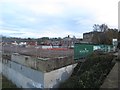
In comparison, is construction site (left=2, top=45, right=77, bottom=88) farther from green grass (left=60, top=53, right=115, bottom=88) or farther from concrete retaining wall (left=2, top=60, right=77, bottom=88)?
green grass (left=60, top=53, right=115, bottom=88)

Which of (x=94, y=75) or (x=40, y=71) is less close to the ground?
(x=40, y=71)

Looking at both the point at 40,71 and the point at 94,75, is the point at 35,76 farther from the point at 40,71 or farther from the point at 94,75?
the point at 94,75

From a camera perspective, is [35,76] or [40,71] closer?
[40,71]

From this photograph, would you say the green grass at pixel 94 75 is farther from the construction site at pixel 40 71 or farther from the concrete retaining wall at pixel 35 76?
the construction site at pixel 40 71

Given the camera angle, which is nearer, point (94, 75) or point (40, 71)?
point (94, 75)

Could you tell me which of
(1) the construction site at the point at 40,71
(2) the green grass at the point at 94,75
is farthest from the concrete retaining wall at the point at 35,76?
(2) the green grass at the point at 94,75

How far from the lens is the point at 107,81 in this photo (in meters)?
8.12

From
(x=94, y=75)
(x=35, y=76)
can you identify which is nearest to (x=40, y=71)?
(x=35, y=76)

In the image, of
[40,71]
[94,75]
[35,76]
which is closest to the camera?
[94,75]

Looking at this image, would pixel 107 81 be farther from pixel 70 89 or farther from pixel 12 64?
pixel 12 64

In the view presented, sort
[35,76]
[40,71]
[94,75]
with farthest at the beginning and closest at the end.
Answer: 1. [35,76]
2. [40,71]
3. [94,75]

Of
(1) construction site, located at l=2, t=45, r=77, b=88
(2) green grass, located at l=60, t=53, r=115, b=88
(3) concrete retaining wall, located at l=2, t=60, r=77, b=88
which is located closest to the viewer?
(2) green grass, located at l=60, t=53, r=115, b=88

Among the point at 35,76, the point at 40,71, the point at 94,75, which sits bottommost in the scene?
the point at 35,76

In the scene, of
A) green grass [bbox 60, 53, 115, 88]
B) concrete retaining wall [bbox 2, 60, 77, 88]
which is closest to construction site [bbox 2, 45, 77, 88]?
concrete retaining wall [bbox 2, 60, 77, 88]
